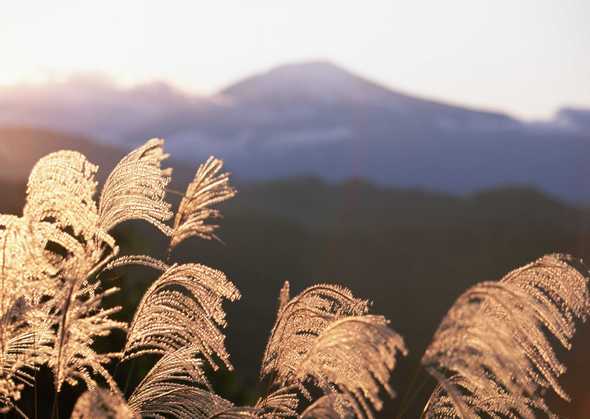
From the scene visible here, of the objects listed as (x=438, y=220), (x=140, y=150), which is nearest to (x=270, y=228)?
(x=438, y=220)

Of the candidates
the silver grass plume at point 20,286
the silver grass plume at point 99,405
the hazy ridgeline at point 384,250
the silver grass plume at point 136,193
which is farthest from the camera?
the hazy ridgeline at point 384,250

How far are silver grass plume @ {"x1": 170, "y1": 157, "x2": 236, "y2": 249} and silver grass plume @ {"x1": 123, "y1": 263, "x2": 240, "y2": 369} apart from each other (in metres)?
0.38

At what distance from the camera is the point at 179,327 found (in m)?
4.52

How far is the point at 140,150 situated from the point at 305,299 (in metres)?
1.28

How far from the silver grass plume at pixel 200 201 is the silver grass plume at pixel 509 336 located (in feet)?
4.83

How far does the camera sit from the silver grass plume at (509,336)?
320 cm

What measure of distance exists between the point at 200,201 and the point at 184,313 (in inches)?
25.3

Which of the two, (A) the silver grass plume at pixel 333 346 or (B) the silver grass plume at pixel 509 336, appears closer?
(B) the silver grass plume at pixel 509 336

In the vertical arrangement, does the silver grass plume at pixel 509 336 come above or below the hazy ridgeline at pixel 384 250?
above

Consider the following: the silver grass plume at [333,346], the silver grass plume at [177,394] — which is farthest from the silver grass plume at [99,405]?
the silver grass plume at [177,394]

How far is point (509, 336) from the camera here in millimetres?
3391

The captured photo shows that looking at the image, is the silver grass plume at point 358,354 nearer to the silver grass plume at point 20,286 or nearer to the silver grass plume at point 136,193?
the silver grass plume at point 20,286

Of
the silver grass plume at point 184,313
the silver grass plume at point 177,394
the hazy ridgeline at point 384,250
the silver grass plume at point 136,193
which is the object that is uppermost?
the silver grass plume at point 136,193

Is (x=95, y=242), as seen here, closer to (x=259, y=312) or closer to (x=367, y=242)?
(x=259, y=312)
